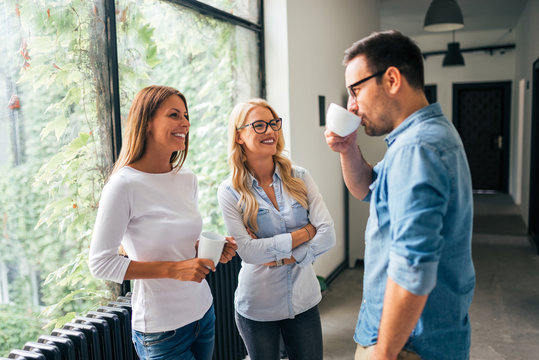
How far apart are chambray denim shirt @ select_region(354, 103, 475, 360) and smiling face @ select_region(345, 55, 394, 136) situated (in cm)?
5

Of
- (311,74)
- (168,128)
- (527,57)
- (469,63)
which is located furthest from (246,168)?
(469,63)

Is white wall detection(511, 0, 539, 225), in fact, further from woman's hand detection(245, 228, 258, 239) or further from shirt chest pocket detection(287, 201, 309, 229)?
woman's hand detection(245, 228, 258, 239)

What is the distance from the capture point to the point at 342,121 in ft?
4.12

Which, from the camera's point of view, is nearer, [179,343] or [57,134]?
[179,343]

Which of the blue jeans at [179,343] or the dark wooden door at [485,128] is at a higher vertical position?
the dark wooden door at [485,128]

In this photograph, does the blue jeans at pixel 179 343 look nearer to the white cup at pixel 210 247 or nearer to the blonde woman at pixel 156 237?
the blonde woman at pixel 156 237

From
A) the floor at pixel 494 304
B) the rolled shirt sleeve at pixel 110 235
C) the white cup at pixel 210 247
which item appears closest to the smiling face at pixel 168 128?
the rolled shirt sleeve at pixel 110 235

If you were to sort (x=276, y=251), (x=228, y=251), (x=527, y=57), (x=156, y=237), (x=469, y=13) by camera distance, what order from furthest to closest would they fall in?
(x=469, y=13)
(x=527, y=57)
(x=276, y=251)
(x=228, y=251)
(x=156, y=237)

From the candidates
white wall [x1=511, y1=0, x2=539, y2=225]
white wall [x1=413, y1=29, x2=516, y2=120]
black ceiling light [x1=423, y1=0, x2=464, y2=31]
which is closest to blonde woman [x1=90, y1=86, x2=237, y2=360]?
black ceiling light [x1=423, y1=0, x2=464, y2=31]

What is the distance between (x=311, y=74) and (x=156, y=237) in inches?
99.7

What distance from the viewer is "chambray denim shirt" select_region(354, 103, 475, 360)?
924 millimetres

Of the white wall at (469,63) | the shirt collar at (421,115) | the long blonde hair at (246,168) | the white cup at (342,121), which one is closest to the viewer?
the shirt collar at (421,115)

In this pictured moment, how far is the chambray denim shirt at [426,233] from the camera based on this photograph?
924mm

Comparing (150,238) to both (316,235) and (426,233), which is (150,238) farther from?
(426,233)
